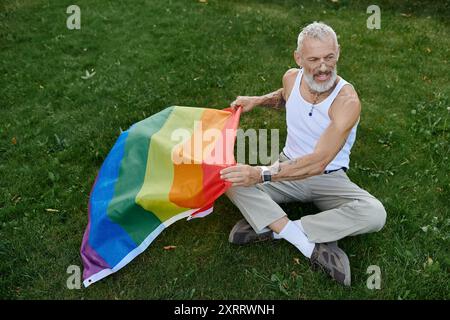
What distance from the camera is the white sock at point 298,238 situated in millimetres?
4316

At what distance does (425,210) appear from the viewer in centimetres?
497

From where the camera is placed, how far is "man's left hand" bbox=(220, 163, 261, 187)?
13.5 feet

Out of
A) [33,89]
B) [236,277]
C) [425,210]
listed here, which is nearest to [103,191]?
[236,277]

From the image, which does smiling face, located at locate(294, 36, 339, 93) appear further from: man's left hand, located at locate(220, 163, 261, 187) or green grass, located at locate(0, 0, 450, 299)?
green grass, located at locate(0, 0, 450, 299)

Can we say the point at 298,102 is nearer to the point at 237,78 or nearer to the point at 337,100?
the point at 337,100

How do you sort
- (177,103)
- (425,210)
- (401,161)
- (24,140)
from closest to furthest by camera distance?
(425,210)
(401,161)
(24,140)
(177,103)

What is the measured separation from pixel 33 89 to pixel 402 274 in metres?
5.88

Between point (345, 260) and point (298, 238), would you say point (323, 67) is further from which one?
point (345, 260)

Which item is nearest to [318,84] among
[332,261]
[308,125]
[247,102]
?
[308,125]

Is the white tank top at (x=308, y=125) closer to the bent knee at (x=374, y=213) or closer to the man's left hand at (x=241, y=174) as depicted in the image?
the bent knee at (x=374, y=213)

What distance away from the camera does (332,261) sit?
13.7ft

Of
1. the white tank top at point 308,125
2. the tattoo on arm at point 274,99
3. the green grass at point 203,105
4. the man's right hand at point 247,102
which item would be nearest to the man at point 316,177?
the white tank top at point 308,125

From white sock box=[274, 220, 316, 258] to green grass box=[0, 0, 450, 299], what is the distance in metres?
0.14

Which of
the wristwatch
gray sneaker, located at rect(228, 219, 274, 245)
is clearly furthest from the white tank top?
gray sneaker, located at rect(228, 219, 274, 245)
